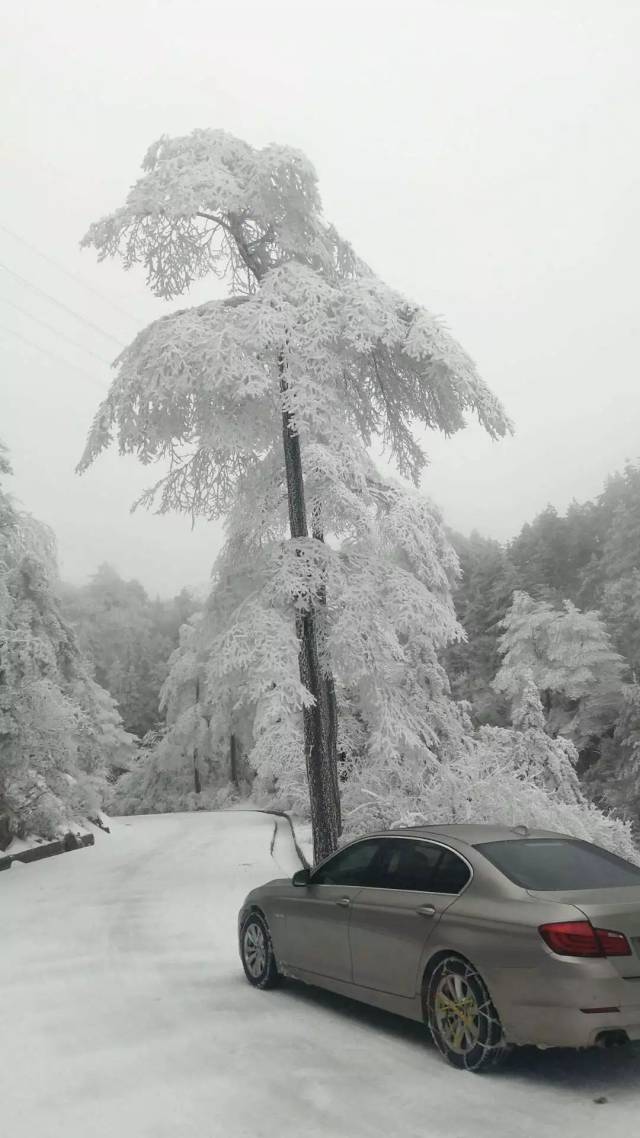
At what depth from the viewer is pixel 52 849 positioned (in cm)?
2022

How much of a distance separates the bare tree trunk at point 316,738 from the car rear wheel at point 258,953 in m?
4.90

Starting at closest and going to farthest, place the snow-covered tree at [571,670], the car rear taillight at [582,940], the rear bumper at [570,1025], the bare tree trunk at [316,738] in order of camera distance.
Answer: the rear bumper at [570,1025] → the car rear taillight at [582,940] → the bare tree trunk at [316,738] → the snow-covered tree at [571,670]

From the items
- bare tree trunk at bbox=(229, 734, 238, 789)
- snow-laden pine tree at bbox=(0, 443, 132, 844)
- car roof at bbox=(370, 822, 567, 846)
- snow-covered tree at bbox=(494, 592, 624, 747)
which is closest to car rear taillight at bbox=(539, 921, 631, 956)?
car roof at bbox=(370, 822, 567, 846)

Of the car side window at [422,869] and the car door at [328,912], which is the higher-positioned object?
the car side window at [422,869]

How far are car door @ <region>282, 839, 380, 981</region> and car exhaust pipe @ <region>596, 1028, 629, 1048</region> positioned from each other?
76.6 inches

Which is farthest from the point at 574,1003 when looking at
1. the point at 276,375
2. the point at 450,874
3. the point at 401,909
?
the point at 276,375

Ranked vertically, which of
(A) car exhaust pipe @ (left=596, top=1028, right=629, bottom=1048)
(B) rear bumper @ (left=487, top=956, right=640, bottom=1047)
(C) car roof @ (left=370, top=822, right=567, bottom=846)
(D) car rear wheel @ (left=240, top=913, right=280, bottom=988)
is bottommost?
(D) car rear wheel @ (left=240, top=913, right=280, bottom=988)

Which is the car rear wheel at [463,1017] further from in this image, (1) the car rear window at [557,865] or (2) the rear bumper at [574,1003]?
(1) the car rear window at [557,865]

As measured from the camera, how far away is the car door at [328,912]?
6148 mm

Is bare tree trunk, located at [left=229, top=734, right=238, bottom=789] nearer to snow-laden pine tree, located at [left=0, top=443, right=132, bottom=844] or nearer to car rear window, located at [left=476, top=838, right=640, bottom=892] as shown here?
snow-laden pine tree, located at [left=0, top=443, right=132, bottom=844]

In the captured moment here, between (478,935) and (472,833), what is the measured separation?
96 cm

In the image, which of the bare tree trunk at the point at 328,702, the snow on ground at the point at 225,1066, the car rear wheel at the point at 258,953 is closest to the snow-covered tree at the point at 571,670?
the bare tree trunk at the point at 328,702

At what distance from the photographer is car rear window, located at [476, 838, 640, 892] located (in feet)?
16.8

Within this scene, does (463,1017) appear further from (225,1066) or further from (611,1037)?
(225,1066)
